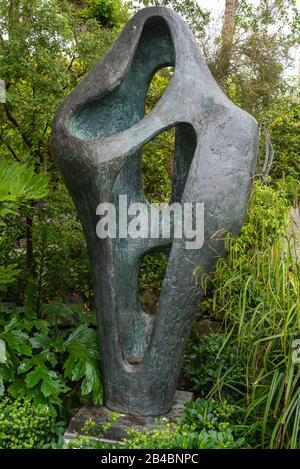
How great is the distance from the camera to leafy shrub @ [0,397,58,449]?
254 centimetres

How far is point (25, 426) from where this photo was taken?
2.56m

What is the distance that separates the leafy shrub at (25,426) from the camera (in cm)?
254

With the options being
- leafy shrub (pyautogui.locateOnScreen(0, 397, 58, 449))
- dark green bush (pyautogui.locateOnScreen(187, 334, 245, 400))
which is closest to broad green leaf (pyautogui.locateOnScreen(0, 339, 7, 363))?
leafy shrub (pyautogui.locateOnScreen(0, 397, 58, 449))

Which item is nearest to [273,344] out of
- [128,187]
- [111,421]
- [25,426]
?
[111,421]

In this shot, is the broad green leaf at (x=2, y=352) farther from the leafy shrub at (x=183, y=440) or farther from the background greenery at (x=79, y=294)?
the leafy shrub at (x=183, y=440)

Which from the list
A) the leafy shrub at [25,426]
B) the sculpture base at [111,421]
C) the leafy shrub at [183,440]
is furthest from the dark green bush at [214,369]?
the leafy shrub at [25,426]

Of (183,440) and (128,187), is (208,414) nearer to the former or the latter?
(183,440)

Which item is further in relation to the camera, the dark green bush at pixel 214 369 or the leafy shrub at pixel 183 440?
the dark green bush at pixel 214 369

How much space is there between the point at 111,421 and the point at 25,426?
1.39 feet

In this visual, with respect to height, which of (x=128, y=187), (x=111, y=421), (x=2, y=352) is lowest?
(x=111, y=421)

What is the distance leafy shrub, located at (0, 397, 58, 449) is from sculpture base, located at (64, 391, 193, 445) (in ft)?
0.40

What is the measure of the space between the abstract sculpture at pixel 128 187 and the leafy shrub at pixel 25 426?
1.17 feet

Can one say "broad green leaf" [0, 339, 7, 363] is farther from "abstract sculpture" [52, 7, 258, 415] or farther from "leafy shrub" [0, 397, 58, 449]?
"abstract sculpture" [52, 7, 258, 415]

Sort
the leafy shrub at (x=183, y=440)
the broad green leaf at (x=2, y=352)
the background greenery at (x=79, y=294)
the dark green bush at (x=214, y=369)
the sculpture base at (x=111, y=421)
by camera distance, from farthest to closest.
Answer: the dark green bush at (x=214, y=369) < the broad green leaf at (x=2, y=352) < the sculpture base at (x=111, y=421) < the background greenery at (x=79, y=294) < the leafy shrub at (x=183, y=440)
